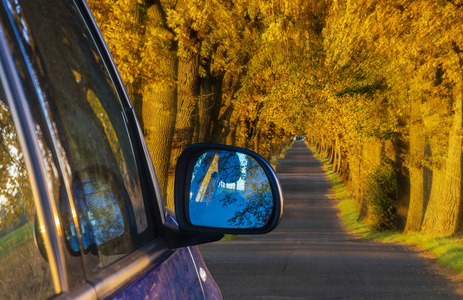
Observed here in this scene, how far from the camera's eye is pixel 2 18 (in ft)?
4.93

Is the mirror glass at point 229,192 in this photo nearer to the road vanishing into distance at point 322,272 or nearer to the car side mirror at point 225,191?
the car side mirror at point 225,191

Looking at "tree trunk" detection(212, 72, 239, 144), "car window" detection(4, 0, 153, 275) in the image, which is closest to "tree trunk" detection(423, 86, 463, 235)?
"tree trunk" detection(212, 72, 239, 144)

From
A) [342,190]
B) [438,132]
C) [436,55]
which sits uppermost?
[436,55]

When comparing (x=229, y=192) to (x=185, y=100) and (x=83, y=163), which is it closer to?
(x=83, y=163)

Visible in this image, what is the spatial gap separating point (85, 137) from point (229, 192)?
661mm

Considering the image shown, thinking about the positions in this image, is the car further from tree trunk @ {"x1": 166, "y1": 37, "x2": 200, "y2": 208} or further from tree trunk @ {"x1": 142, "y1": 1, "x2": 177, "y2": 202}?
tree trunk @ {"x1": 166, "y1": 37, "x2": 200, "y2": 208}

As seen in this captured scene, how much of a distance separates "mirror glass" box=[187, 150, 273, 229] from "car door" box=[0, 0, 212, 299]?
0.14m

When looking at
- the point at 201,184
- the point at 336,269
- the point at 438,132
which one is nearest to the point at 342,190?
the point at 438,132

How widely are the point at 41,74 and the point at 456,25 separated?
16.2 metres

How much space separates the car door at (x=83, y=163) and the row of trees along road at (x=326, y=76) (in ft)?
36.7

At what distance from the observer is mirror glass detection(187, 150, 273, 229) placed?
2291mm

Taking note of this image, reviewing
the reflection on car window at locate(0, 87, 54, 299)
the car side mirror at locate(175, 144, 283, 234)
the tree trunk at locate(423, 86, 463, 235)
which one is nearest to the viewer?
the reflection on car window at locate(0, 87, 54, 299)

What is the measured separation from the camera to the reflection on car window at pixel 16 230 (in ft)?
4.57

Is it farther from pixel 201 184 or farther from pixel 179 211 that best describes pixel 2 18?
pixel 201 184
